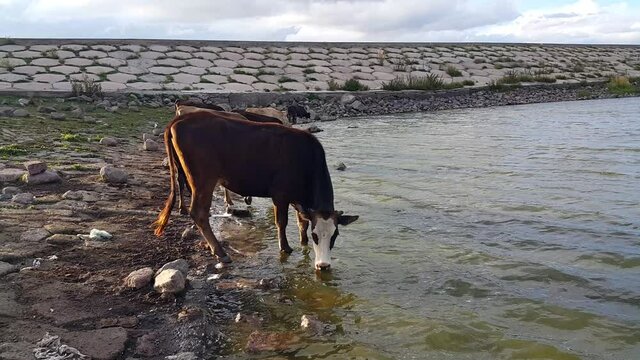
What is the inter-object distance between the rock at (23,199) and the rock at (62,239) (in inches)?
51.1

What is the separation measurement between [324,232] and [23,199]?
157 inches

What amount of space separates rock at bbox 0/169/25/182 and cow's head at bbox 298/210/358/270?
180 inches

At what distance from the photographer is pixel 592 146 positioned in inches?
555

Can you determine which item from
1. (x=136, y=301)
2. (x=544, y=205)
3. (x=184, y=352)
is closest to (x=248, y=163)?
(x=136, y=301)

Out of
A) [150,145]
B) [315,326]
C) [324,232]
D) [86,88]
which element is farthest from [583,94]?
[315,326]

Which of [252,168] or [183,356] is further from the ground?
[252,168]

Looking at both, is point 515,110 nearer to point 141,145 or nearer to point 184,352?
point 141,145

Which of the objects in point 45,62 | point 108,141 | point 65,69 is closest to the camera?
point 108,141

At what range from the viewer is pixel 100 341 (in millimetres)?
4852

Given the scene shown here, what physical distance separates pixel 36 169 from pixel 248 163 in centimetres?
357

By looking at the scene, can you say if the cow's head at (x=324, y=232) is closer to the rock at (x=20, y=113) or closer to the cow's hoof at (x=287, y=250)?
the cow's hoof at (x=287, y=250)

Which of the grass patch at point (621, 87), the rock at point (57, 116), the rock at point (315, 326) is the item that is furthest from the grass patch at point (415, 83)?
the rock at point (315, 326)

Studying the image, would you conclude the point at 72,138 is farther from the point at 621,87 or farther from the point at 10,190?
the point at 621,87

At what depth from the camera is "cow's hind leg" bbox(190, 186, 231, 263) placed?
7164 mm
